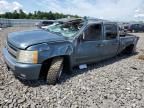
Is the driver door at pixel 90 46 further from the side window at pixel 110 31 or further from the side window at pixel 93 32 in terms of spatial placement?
the side window at pixel 110 31

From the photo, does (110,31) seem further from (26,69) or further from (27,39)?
(26,69)

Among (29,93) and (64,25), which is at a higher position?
(64,25)

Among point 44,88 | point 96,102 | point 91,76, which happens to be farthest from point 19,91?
point 91,76

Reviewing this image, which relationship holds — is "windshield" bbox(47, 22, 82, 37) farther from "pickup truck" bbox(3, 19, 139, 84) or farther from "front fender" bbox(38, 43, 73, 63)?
"front fender" bbox(38, 43, 73, 63)

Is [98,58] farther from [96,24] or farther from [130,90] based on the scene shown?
[130,90]

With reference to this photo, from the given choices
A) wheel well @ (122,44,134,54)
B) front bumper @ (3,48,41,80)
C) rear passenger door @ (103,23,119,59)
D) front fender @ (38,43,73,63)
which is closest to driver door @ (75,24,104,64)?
rear passenger door @ (103,23,119,59)

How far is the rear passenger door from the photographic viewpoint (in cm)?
567

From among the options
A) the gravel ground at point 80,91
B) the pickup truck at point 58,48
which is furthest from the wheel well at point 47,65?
the gravel ground at point 80,91

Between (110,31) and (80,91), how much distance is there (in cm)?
273

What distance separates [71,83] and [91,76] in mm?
750

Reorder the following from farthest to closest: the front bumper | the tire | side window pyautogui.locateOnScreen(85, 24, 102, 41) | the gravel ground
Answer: side window pyautogui.locateOnScreen(85, 24, 102, 41)
the tire
the front bumper
the gravel ground

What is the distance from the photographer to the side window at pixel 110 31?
571 centimetres

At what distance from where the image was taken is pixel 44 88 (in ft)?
12.8

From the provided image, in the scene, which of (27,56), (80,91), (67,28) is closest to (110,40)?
(67,28)
